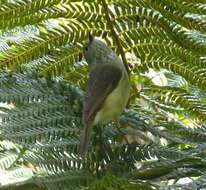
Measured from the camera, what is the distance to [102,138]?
40.8 inches

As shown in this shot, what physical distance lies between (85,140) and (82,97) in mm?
199

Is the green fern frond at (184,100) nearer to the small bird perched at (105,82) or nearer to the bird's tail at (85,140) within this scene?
the small bird perched at (105,82)

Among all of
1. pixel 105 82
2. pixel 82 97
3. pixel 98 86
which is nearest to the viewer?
pixel 82 97

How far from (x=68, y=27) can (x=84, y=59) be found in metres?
0.17

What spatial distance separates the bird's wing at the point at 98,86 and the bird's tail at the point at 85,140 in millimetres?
20

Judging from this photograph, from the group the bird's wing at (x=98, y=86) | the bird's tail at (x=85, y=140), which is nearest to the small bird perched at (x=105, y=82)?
the bird's wing at (x=98, y=86)

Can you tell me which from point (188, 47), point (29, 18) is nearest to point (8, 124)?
point (29, 18)

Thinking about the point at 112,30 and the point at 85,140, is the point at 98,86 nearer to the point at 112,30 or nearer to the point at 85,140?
the point at 112,30

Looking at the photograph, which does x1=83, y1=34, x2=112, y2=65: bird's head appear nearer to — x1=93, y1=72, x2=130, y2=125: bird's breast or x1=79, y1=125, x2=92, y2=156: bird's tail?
x1=93, y1=72, x2=130, y2=125: bird's breast

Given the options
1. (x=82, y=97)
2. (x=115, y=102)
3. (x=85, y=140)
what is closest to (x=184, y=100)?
(x=115, y=102)

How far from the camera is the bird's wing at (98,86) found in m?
1.13

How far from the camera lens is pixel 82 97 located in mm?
1177

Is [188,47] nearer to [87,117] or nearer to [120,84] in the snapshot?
[120,84]

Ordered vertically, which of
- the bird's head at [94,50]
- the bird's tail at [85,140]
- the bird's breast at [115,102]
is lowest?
the bird's tail at [85,140]
